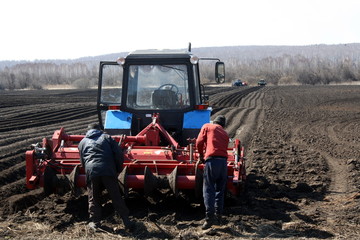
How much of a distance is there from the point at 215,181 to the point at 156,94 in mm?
2635

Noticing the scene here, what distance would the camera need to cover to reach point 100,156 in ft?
20.7

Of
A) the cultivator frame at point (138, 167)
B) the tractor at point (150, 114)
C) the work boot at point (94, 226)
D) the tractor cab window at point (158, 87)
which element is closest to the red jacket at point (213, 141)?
the cultivator frame at point (138, 167)

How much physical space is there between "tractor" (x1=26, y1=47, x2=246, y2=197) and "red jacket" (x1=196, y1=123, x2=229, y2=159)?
53cm

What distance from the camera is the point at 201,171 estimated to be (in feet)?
23.1

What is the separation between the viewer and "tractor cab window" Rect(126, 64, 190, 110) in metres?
8.76

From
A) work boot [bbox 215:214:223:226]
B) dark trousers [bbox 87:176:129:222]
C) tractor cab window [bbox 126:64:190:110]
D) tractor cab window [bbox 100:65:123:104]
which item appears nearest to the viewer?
dark trousers [bbox 87:176:129:222]

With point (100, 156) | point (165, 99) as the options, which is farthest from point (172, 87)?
point (100, 156)

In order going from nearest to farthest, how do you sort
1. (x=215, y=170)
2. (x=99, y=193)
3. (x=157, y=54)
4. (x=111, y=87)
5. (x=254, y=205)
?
(x=99, y=193) → (x=215, y=170) → (x=254, y=205) → (x=157, y=54) → (x=111, y=87)

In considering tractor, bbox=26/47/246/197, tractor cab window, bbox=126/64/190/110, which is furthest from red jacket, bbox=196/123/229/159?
tractor cab window, bbox=126/64/190/110

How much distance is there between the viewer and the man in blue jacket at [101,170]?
627cm

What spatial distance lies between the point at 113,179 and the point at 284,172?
469cm

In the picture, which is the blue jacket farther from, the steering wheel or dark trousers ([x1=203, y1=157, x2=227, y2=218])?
the steering wheel

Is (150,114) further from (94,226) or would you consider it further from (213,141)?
(94,226)

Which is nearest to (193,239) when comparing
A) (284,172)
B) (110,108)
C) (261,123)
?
(110,108)
